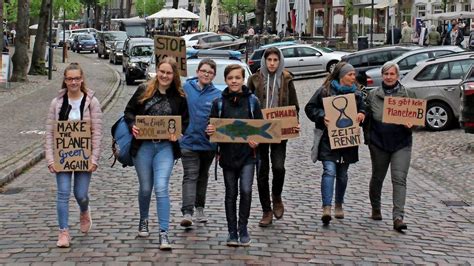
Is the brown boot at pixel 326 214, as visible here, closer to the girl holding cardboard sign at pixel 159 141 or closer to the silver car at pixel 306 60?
the girl holding cardboard sign at pixel 159 141

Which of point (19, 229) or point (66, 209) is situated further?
point (19, 229)

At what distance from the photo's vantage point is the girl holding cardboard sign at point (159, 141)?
7.84 m

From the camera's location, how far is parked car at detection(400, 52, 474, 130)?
18.8 meters

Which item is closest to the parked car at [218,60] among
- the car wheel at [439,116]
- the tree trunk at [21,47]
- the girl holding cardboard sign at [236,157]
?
the car wheel at [439,116]

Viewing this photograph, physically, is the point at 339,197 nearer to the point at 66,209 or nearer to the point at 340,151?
the point at 340,151

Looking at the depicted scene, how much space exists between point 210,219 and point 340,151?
1.58m

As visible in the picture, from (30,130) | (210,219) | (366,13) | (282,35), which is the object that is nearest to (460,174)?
(210,219)

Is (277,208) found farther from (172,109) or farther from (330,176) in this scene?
(172,109)

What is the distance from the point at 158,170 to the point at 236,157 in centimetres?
73

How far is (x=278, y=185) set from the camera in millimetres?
9094

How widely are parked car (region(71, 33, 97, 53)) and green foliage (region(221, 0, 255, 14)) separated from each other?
1944 cm

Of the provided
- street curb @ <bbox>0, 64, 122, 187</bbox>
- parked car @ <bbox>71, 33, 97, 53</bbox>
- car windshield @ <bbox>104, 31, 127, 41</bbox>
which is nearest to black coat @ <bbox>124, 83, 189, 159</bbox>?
street curb @ <bbox>0, 64, 122, 187</bbox>

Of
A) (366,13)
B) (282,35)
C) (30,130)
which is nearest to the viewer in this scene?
(30,130)

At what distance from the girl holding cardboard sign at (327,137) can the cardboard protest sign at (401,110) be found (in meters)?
0.26
